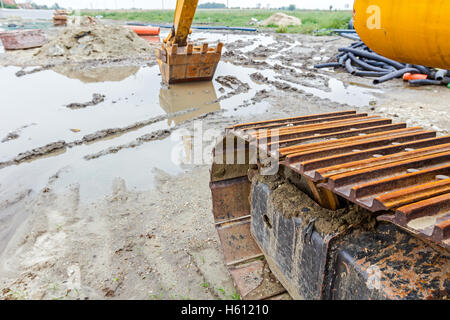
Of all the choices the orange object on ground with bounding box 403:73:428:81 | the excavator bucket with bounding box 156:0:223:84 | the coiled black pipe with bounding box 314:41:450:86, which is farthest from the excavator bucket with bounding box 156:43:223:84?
the orange object on ground with bounding box 403:73:428:81

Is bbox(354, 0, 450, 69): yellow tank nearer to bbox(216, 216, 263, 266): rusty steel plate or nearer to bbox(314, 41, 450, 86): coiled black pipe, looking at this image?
bbox(216, 216, 263, 266): rusty steel plate

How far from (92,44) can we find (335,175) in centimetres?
1770

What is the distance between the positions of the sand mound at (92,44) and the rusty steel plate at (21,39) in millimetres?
Answer: 3014

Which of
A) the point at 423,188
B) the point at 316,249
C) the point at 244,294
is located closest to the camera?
the point at 423,188

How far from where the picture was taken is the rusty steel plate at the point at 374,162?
144 centimetres

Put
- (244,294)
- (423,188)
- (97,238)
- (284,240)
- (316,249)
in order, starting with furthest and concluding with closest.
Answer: (97,238), (244,294), (284,240), (316,249), (423,188)

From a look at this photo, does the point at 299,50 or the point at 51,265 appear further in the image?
the point at 299,50

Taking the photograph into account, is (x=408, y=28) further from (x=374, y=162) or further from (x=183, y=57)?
(x=183, y=57)

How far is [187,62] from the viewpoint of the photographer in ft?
34.0

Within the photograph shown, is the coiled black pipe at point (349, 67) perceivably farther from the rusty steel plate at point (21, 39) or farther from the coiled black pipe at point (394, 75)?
the rusty steel plate at point (21, 39)

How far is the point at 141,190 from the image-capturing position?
4.88 m

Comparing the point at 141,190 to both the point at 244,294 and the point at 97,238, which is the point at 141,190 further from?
the point at 244,294
